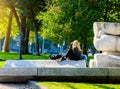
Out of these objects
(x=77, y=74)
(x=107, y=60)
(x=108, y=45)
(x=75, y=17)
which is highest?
(x=75, y=17)

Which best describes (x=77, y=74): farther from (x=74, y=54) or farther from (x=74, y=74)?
(x=74, y=54)

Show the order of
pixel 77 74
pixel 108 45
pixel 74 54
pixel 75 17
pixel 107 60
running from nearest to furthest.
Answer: pixel 77 74
pixel 107 60
pixel 108 45
pixel 74 54
pixel 75 17

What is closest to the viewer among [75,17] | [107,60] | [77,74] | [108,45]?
[77,74]

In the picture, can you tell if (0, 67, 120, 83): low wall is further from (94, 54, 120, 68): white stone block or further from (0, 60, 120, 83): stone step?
(94, 54, 120, 68): white stone block

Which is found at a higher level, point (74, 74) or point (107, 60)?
point (107, 60)

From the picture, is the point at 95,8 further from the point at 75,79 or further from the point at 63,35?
the point at 75,79

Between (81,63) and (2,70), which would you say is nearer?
(2,70)

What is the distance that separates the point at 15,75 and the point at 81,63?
12.6 feet

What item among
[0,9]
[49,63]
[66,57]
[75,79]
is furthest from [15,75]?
[0,9]

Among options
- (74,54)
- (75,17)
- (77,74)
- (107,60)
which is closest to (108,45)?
(107,60)

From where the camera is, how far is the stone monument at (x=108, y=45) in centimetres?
1365

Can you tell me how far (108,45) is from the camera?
45.8ft

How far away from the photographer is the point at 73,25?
33156 millimetres

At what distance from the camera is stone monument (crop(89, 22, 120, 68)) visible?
1365 cm
